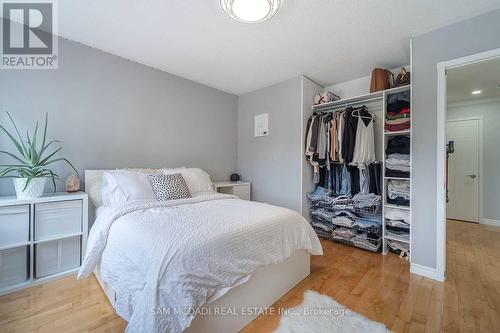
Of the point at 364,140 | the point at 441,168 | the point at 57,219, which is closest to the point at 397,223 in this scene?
the point at 441,168

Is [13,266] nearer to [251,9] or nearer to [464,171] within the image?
[251,9]

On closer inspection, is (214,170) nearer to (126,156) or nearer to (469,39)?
(126,156)

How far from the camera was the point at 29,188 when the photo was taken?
70.3 inches

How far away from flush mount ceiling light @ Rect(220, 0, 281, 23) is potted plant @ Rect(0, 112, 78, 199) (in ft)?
6.80

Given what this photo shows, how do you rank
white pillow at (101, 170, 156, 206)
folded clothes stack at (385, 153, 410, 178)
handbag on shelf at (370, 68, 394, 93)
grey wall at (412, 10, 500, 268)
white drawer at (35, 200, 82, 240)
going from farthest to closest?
handbag on shelf at (370, 68, 394, 93), folded clothes stack at (385, 153, 410, 178), white pillow at (101, 170, 156, 206), grey wall at (412, 10, 500, 268), white drawer at (35, 200, 82, 240)

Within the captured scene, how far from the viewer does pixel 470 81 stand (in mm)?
2787

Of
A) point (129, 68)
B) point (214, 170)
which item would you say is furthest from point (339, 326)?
point (129, 68)

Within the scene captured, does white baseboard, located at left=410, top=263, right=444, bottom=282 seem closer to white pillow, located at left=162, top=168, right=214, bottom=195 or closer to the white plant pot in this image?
white pillow, located at left=162, top=168, right=214, bottom=195

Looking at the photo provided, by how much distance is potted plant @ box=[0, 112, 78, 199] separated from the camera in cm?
178

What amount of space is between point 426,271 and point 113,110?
12.6 ft

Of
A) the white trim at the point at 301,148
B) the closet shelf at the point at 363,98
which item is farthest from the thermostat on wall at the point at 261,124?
the closet shelf at the point at 363,98

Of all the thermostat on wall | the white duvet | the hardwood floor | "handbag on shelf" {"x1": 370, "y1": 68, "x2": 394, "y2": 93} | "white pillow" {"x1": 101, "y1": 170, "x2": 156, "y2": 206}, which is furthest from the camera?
the thermostat on wall

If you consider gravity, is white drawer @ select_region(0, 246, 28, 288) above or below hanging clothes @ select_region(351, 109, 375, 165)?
below

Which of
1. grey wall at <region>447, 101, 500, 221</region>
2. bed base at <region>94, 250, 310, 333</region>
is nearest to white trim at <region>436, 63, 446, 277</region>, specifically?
bed base at <region>94, 250, 310, 333</region>
